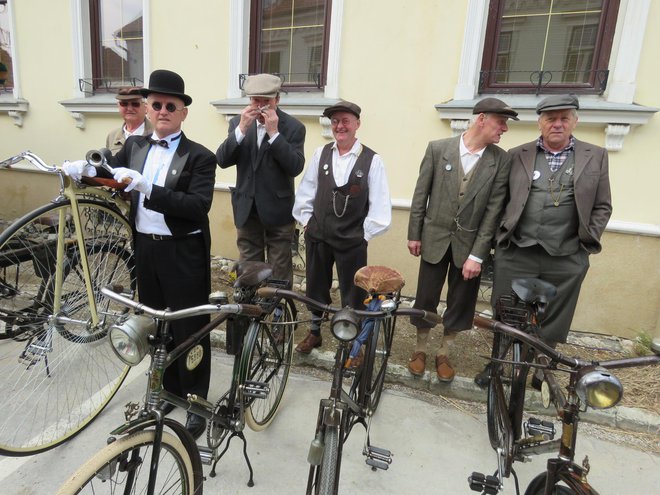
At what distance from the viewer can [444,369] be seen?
291 centimetres

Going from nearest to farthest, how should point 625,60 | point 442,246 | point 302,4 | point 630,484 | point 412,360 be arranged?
point 630,484 < point 442,246 < point 412,360 < point 625,60 < point 302,4

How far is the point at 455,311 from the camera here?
288cm

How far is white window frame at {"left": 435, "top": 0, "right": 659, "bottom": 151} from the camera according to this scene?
130 inches

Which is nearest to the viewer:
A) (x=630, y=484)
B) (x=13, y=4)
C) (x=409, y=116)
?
(x=630, y=484)

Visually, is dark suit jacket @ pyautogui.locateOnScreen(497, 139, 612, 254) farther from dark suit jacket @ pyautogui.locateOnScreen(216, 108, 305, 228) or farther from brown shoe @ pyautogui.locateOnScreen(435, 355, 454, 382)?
dark suit jacket @ pyautogui.locateOnScreen(216, 108, 305, 228)

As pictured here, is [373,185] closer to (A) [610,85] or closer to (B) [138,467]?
(B) [138,467]

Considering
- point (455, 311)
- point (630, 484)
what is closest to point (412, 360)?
point (455, 311)

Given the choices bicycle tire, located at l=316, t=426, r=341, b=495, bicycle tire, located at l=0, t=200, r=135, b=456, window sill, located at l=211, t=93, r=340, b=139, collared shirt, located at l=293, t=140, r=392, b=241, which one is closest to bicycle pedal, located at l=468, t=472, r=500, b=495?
bicycle tire, located at l=316, t=426, r=341, b=495

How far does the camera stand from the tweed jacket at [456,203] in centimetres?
260

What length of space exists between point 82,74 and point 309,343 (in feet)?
15.7

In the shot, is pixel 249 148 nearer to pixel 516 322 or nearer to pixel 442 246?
pixel 442 246

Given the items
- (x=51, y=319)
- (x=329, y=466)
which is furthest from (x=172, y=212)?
(x=329, y=466)

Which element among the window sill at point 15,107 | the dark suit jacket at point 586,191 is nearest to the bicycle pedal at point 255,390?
the dark suit jacket at point 586,191

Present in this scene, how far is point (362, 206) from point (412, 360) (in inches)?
46.2
